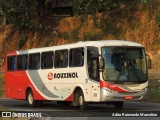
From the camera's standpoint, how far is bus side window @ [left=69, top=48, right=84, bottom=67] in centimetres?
2361

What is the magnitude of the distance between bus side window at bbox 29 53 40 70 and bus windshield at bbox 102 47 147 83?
18.5 feet

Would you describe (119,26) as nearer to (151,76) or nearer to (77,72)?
(151,76)

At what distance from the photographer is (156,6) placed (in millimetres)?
49844

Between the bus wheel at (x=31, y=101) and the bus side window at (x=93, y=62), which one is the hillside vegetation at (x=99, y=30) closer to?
the bus wheel at (x=31, y=101)

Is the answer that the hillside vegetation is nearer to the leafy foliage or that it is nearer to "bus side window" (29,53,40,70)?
the leafy foliage

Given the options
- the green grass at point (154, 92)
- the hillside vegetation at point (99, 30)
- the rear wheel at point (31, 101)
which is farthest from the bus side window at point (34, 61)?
the hillside vegetation at point (99, 30)

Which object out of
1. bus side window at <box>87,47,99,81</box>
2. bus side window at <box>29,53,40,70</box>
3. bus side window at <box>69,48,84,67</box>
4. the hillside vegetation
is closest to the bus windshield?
bus side window at <box>87,47,99,81</box>

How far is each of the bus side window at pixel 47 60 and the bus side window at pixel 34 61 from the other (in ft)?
1.60

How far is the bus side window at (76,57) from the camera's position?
77.5 feet

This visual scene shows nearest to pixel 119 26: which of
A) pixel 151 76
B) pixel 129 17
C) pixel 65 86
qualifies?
pixel 129 17

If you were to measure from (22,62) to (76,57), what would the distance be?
→ 19.0 ft

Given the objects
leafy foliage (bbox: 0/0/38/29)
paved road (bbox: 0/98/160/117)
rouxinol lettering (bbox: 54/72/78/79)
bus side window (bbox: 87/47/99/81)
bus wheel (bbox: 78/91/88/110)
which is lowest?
paved road (bbox: 0/98/160/117)

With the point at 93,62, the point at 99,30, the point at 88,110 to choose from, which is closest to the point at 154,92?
the point at 88,110

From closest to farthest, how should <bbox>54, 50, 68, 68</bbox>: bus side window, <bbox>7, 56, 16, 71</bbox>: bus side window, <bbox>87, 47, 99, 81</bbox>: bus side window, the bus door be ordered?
the bus door → <bbox>87, 47, 99, 81</bbox>: bus side window → <bbox>54, 50, 68, 68</bbox>: bus side window → <bbox>7, 56, 16, 71</bbox>: bus side window
